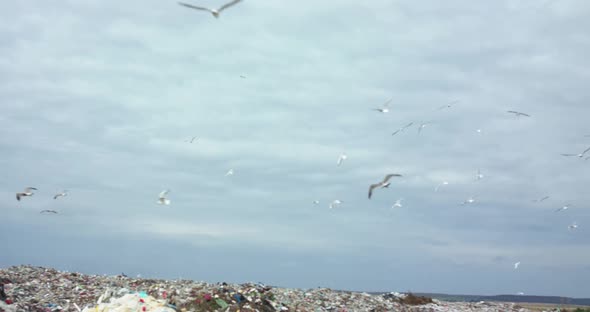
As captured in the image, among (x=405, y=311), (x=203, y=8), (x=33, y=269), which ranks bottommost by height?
(x=405, y=311)

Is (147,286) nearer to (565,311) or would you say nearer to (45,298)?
(45,298)

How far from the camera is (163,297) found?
13.5 meters

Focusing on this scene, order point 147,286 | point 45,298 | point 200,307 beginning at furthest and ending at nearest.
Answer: point 147,286 → point 45,298 → point 200,307

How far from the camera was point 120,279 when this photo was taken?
19219 millimetres

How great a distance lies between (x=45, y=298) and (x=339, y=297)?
9.75 metres

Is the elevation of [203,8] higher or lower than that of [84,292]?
higher

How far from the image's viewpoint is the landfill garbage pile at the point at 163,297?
12.3m

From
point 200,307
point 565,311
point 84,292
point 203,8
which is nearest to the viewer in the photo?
point 203,8

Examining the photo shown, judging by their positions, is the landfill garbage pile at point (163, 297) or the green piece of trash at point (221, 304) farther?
the green piece of trash at point (221, 304)

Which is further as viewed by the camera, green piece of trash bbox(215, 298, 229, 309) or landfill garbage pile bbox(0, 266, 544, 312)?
green piece of trash bbox(215, 298, 229, 309)

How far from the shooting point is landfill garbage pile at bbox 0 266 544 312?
1233 centimetres

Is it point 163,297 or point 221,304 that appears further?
point 163,297

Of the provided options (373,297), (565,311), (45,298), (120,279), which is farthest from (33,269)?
(565,311)

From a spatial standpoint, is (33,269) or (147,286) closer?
(147,286)
